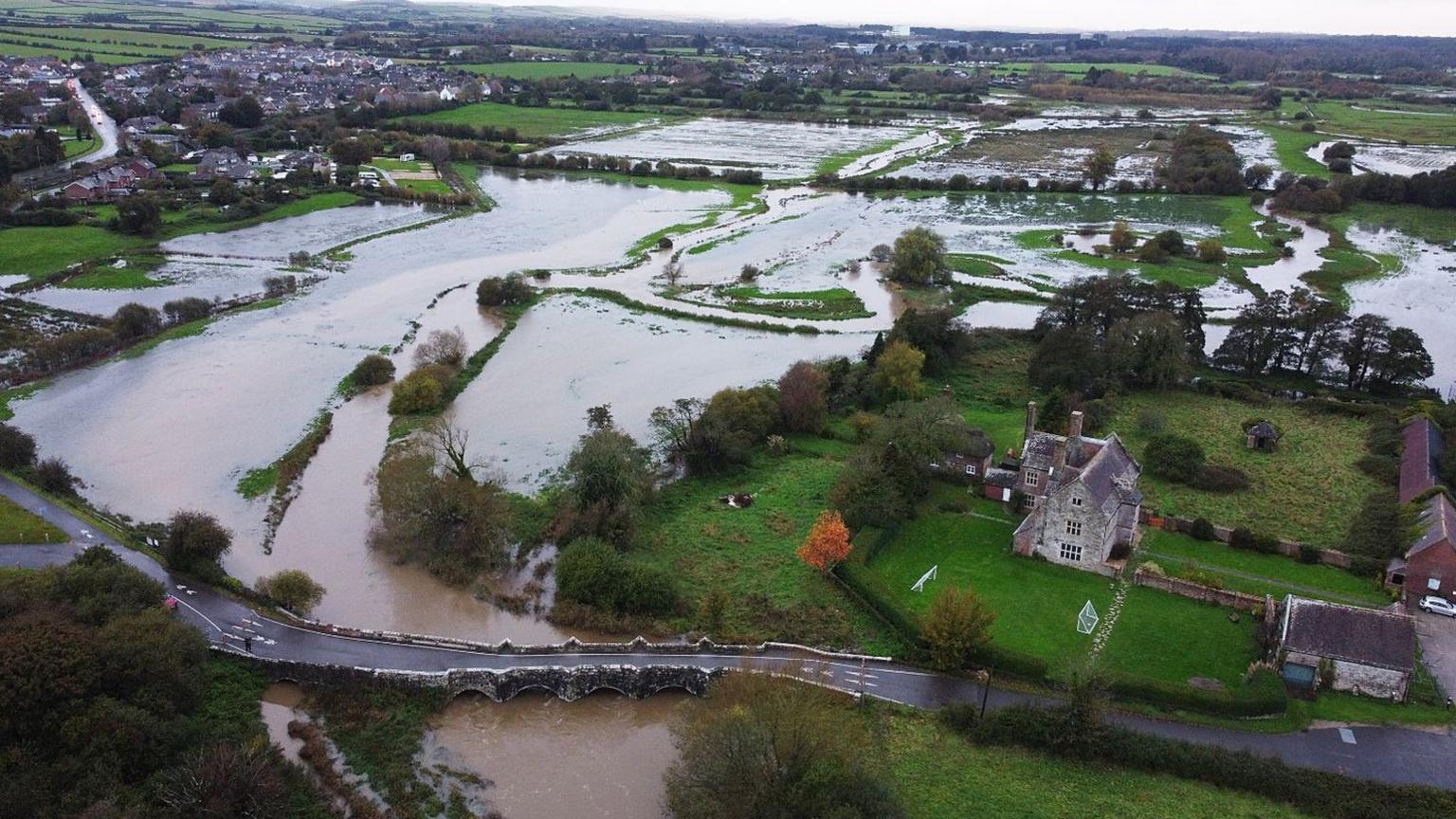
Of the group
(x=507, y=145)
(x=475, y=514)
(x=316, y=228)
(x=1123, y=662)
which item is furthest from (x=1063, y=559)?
(x=507, y=145)

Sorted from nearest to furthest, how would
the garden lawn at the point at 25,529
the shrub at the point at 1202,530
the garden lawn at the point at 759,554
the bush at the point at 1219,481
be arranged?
the garden lawn at the point at 759,554 < the garden lawn at the point at 25,529 < the shrub at the point at 1202,530 < the bush at the point at 1219,481

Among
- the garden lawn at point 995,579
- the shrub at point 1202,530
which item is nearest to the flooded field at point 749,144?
the garden lawn at point 995,579

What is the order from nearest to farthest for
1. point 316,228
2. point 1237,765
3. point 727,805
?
point 727,805 < point 1237,765 < point 316,228

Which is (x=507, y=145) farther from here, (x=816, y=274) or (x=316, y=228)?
(x=816, y=274)

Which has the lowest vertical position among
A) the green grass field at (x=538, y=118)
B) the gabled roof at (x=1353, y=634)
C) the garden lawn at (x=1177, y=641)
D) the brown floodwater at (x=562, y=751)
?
the brown floodwater at (x=562, y=751)

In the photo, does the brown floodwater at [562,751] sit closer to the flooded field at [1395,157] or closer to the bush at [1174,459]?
the bush at [1174,459]
